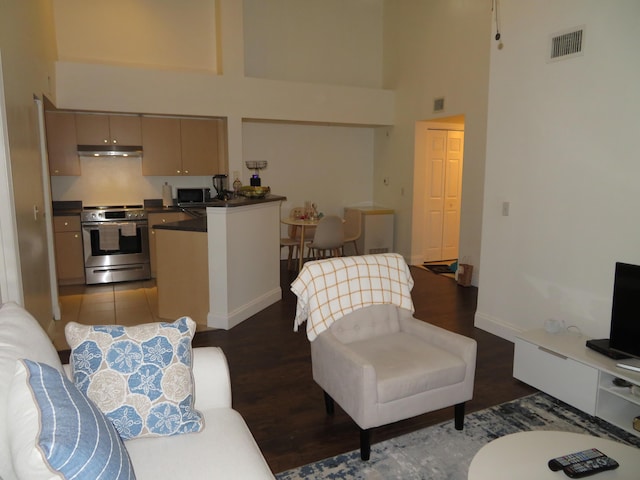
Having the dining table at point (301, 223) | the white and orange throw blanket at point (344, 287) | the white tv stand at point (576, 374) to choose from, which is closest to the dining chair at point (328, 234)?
the dining table at point (301, 223)

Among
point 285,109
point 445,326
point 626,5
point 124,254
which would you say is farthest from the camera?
point 285,109

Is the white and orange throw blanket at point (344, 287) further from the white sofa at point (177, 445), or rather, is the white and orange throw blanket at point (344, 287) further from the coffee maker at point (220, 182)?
the coffee maker at point (220, 182)

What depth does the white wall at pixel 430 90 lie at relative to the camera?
559cm

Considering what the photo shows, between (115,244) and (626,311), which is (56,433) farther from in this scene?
(115,244)

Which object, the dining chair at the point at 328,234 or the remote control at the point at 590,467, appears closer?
the remote control at the point at 590,467

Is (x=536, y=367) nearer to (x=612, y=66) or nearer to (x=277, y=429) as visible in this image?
(x=277, y=429)

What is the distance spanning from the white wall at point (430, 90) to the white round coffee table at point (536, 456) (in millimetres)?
4096

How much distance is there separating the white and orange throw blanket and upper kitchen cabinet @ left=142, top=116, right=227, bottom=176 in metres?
4.24

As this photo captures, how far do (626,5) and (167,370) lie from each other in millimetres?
3382

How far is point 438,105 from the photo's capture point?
20.4 feet

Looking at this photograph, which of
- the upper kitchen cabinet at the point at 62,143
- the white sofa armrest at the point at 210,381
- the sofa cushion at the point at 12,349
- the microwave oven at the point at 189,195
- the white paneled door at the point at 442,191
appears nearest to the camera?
the sofa cushion at the point at 12,349

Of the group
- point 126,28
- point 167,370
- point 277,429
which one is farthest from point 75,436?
point 126,28

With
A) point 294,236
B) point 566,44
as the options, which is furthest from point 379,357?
point 294,236

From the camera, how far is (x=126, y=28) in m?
6.07
